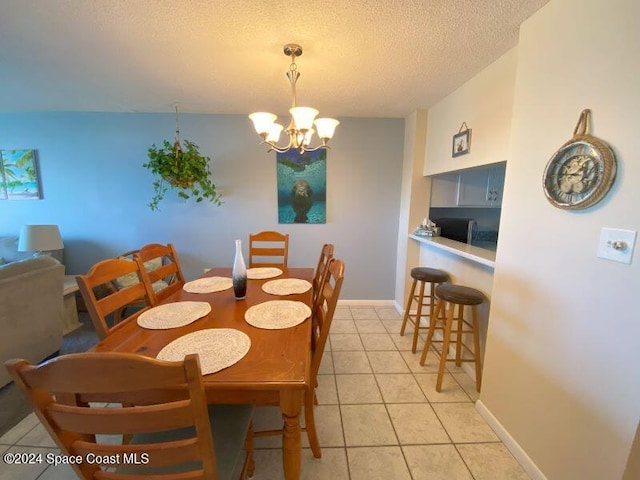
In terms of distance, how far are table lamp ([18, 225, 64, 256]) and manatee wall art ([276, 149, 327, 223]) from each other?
90.1 inches

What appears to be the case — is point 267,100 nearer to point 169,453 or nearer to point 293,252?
point 293,252

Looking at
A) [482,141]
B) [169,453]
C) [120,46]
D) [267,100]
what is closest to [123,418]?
[169,453]

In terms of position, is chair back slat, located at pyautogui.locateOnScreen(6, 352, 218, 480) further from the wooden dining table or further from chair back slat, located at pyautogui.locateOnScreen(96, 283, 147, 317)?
chair back slat, located at pyautogui.locateOnScreen(96, 283, 147, 317)

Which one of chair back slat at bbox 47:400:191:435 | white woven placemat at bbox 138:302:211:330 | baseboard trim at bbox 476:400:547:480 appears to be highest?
chair back slat at bbox 47:400:191:435

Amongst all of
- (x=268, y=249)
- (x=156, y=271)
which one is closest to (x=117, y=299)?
(x=156, y=271)

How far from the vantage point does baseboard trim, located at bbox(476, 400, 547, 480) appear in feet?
4.25

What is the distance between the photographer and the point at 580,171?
108 centimetres

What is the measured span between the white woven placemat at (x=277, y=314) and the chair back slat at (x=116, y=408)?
57 cm

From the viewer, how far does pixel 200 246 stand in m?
3.15

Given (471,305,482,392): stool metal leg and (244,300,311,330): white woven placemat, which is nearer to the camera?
(244,300,311,330): white woven placemat

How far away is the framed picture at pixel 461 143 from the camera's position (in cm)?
201

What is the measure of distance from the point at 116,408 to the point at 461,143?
246 cm

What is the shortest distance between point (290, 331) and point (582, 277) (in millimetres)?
1261

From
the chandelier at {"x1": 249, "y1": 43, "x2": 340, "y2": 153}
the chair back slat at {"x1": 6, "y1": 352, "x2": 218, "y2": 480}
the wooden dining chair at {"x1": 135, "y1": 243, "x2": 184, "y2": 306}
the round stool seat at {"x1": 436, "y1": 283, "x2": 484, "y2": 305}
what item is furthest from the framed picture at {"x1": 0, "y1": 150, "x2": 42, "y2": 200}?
the round stool seat at {"x1": 436, "y1": 283, "x2": 484, "y2": 305}
